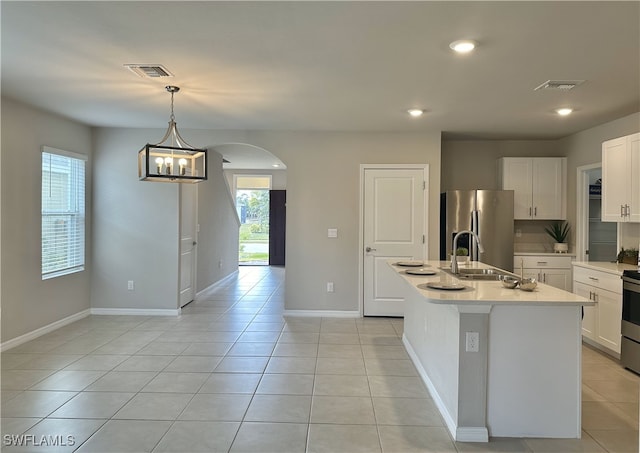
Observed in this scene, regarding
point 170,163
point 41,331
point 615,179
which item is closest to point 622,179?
point 615,179

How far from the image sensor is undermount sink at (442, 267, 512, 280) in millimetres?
3383

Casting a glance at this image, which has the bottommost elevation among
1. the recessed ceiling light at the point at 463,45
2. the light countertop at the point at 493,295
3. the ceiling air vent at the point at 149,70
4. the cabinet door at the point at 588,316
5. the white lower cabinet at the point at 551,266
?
the cabinet door at the point at 588,316

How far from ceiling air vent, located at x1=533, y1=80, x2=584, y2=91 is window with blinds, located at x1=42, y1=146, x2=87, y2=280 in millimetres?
5106

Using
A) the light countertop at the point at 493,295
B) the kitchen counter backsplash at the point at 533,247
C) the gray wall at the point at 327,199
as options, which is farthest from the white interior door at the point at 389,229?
the light countertop at the point at 493,295

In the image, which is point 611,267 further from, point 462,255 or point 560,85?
point 560,85

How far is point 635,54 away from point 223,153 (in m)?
6.65

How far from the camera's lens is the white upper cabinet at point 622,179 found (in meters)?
4.05

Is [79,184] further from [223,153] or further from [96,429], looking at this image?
[96,429]

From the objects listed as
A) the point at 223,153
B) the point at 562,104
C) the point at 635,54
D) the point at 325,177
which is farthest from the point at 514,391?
the point at 223,153

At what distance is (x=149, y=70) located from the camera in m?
3.27

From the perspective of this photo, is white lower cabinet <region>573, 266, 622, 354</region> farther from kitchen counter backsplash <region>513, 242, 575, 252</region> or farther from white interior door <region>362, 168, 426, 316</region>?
white interior door <region>362, 168, 426, 316</region>

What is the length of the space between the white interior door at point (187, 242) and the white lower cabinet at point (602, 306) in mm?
→ 4969

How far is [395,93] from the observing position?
3846 mm

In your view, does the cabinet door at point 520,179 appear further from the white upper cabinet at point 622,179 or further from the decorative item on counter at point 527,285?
the decorative item on counter at point 527,285
